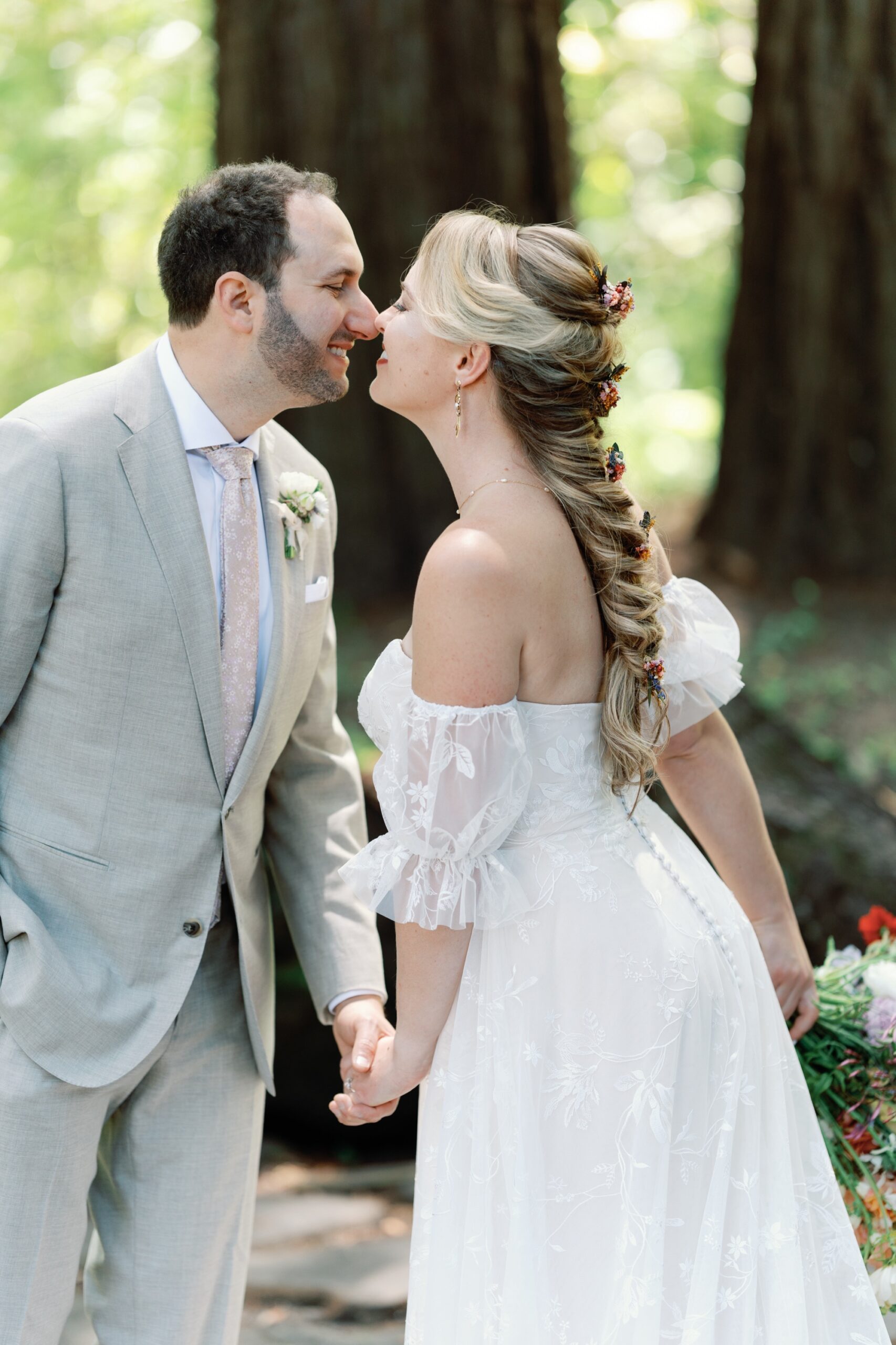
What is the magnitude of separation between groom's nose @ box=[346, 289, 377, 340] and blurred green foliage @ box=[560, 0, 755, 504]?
919cm

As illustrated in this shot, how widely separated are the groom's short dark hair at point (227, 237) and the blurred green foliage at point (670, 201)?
9309 millimetres

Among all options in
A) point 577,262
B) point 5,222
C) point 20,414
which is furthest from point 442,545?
point 5,222

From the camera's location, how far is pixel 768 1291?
217 centimetres

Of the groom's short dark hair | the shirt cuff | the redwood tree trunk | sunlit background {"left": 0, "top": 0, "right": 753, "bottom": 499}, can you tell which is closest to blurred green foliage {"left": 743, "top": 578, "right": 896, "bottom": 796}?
the redwood tree trunk

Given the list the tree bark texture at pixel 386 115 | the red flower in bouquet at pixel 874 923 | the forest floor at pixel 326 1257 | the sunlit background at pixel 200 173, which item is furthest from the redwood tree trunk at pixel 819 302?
the red flower in bouquet at pixel 874 923

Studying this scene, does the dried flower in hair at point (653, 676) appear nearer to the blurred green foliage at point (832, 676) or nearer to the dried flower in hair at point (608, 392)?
the dried flower in hair at point (608, 392)

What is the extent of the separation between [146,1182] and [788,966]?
1.40 meters

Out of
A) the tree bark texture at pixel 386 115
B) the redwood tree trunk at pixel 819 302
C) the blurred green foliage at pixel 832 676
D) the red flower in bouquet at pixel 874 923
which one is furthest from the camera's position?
the redwood tree trunk at pixel 819 302

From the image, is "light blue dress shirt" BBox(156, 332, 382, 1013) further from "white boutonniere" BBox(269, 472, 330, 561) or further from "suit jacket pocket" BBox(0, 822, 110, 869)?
"suit jacket pocket" BBox(0, 822, 110, 869)

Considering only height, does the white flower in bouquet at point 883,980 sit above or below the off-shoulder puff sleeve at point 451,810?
below

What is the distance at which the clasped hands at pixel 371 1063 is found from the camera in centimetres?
232

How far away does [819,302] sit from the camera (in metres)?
6.77

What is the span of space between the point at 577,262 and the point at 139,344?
11.8 meters

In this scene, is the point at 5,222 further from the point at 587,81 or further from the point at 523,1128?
the point at 523,1128
